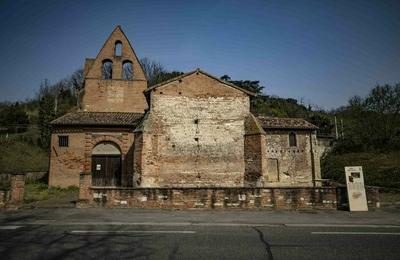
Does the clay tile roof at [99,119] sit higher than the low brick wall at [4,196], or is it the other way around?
the clay tile roof at [99,119]

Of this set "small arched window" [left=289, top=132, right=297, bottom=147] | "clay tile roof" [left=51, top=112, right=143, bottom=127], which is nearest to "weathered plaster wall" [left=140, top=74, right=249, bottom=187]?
"clay tile roof" [left=51, top=112, right=143, bottom=127]

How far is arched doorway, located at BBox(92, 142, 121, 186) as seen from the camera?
66.4 feet

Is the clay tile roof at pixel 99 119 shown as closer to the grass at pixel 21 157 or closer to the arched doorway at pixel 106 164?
the arched doorway at pixel 106 164

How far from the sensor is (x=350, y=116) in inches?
1375

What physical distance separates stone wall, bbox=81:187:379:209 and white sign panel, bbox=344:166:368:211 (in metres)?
0.57

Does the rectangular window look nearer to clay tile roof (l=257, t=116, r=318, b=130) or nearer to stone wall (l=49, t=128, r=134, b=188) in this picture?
stone wall (l=49, t=128, r=134, b=188)

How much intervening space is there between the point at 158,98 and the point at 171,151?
3.58 meters

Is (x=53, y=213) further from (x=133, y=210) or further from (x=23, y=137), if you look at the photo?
(x=23, y=137)

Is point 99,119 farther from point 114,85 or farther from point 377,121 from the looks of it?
point 377,121

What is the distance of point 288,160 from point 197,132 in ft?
37.3

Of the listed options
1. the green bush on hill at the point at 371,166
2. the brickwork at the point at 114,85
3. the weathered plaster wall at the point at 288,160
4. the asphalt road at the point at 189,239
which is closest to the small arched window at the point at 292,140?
the weathered plaster wall at the point at 288,160

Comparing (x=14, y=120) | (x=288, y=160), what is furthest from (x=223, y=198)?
(x=14, y=120)

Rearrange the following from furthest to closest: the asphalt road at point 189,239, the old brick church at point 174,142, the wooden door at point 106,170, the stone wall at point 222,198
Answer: the wooden door at point 106,170 < the old brick church at point 174,142 < the stone wall at point 222,198 < the asphalt road at point 189,239

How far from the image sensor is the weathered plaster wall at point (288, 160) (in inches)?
971
